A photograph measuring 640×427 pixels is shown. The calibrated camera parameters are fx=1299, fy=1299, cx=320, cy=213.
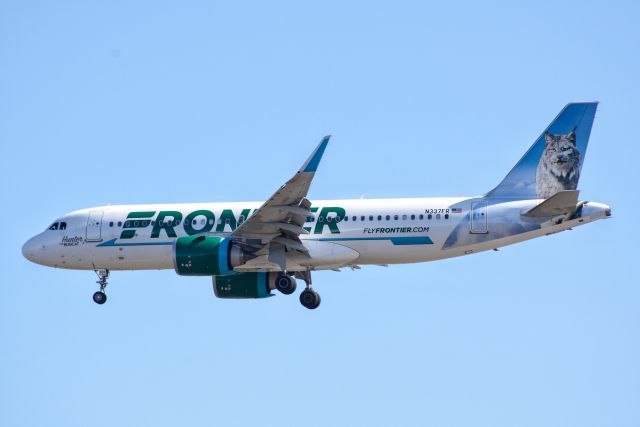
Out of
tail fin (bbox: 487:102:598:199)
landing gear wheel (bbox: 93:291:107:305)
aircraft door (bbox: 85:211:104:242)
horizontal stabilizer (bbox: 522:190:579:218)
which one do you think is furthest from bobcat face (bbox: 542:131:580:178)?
landing gear wheel (bbox: 93:291:107:305)

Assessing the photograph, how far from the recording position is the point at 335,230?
45.9 meters

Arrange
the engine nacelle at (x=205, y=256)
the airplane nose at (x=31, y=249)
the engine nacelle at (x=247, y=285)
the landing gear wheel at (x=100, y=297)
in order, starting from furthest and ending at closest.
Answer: the airplane nose at (x=31, y=249) → the landing gear wheel at (x=100, y=297) → the engine nacelle at (x=247, y=285) → the engine nacelle at (x=205, y=256)

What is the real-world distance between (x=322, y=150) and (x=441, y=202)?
562 centimetres

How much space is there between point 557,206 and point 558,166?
2.47 meters

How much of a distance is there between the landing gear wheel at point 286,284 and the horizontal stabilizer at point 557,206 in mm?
9122

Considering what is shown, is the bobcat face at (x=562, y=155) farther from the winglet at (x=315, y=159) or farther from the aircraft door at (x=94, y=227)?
the aircraft door at (x=94, y=227)

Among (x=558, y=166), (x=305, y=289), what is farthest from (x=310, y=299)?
(x=558, y=166)

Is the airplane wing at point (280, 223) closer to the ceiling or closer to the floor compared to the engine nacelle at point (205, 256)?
closer to the ceiling

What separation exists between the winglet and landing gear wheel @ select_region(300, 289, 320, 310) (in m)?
6.79

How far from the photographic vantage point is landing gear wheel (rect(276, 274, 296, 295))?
47.3m

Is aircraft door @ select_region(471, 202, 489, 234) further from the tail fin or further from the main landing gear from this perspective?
the main landing gear

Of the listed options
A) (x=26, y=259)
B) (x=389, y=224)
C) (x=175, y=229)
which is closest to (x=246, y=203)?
(x=175, y=229)

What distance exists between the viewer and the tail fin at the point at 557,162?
4484 centimetres

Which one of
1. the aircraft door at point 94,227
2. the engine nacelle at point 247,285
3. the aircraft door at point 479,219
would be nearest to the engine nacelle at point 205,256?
the engine nacelle at point 247,285
